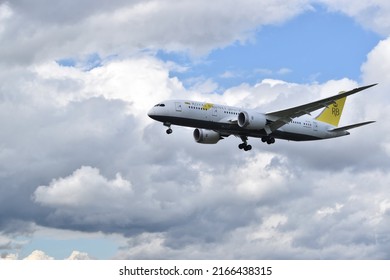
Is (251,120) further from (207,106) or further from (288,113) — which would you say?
(207,106)

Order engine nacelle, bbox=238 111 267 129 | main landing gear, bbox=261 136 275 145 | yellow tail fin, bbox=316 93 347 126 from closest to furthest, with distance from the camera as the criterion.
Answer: engine nacelle, bbox=238 111 267 129
main landing gear, bbox=261 136 275 145
yellow tail fin, bbox=316 93 347 126

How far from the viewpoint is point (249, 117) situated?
79000 mm

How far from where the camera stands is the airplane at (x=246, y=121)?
75.2m

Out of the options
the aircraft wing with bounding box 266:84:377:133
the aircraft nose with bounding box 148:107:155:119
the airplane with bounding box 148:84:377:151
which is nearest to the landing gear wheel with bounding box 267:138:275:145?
the airplane with bounding box 148:84:377:151

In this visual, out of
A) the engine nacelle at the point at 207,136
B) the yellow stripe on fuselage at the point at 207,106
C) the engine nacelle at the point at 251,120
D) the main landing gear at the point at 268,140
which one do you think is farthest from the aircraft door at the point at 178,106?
the main landing gear at the point at 268,140

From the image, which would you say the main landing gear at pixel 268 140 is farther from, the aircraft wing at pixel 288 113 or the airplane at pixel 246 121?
the aircraft wing at pixel 288 113

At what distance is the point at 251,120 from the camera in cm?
7906

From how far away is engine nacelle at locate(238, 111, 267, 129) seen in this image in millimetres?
78750

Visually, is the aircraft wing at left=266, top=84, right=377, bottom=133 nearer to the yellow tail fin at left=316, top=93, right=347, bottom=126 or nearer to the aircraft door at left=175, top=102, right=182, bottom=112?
the aircraft door at left=175, top=102, right=182, bottom=112

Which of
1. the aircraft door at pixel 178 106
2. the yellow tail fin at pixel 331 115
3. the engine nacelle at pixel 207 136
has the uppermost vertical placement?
the yellow tail fin at pixel 331 115

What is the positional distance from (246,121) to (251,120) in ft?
2.61

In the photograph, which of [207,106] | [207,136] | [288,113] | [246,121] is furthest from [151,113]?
[288,113]

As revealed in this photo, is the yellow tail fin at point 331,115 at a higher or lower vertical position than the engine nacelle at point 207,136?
higher
